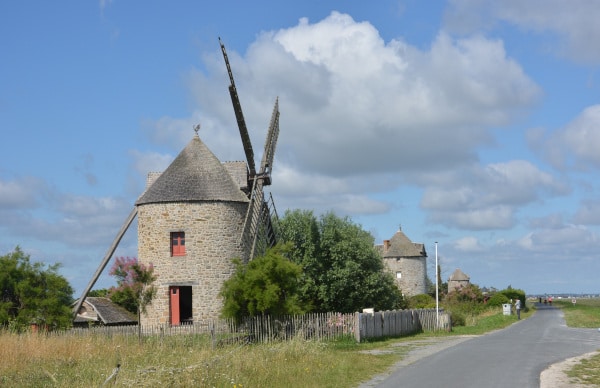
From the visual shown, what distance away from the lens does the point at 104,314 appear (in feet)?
154

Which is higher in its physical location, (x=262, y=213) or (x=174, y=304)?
(x=262, y=213)

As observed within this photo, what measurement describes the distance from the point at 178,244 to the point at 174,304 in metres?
3.21

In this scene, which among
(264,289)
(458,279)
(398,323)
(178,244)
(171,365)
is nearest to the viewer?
(171,365)

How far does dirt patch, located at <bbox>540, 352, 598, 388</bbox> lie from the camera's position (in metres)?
17.8

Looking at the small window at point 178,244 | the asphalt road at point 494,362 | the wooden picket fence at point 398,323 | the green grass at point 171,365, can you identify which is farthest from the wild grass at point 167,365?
the small window at point 178,244

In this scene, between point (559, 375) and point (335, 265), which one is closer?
point (559, 375)

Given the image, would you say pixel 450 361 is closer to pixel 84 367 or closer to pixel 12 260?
pixel 84 367

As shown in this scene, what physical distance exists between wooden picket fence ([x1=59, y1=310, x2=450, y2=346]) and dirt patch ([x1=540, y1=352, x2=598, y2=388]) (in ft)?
32.5

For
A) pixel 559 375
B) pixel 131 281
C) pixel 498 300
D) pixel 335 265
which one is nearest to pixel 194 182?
pixel 131 281

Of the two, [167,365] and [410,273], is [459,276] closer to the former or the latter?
[410,273]

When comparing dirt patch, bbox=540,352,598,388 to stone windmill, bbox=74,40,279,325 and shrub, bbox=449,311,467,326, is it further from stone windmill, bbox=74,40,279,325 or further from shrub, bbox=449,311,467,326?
shrub, bbox=449,311,467,326

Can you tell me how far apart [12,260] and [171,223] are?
8.12 m

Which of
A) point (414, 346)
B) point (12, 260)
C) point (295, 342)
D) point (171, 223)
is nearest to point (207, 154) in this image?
point (171, 223)

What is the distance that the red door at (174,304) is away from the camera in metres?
38.4
